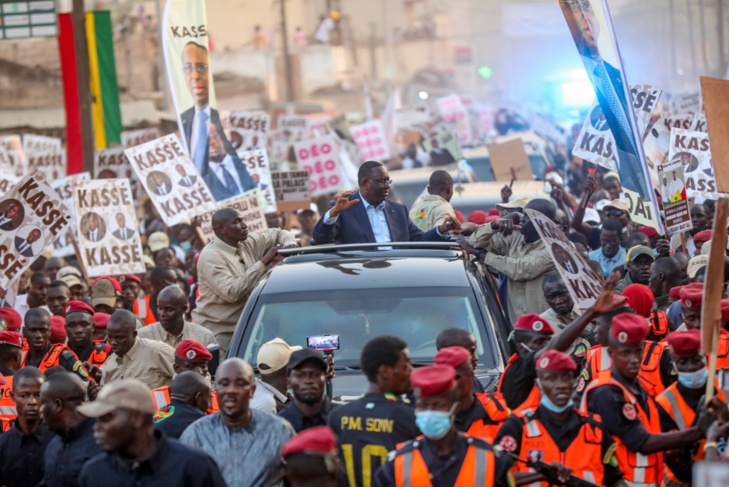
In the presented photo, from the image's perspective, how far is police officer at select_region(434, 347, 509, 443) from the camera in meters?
6.08

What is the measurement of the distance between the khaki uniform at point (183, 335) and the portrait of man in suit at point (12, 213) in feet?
8.66

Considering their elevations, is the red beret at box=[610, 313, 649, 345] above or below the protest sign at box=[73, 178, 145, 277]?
below

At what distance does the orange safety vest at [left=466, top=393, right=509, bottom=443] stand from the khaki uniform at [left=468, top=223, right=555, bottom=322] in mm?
3454

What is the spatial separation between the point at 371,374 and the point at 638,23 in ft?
318

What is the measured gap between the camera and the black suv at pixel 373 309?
25.9 ft

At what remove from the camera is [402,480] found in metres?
5.42

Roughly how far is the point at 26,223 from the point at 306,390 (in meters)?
5.98

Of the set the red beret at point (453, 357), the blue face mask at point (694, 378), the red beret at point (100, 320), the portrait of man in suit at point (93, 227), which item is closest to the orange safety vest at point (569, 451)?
the red beret at point (453, 357)

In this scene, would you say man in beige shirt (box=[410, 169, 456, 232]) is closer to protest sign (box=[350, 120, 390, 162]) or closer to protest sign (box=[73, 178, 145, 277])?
protest sign (box=[73, 178, 145, 277])

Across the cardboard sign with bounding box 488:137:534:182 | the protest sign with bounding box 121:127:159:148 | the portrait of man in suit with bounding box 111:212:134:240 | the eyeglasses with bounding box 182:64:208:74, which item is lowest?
the portrait of man in suit with bounding box 111:212:134:240

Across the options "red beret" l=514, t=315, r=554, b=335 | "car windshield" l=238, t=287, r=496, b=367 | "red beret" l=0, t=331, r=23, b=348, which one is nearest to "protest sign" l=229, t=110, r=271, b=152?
"red beret" l=0, t=331, r=23, b=348

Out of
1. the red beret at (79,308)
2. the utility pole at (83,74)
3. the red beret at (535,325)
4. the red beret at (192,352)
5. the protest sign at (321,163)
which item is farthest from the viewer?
the utility pole at (83,74)

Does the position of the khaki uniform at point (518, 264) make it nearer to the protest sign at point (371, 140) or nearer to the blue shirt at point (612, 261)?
the blue shirt at point (612, 261)

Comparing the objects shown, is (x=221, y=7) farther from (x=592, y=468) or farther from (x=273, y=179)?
(x=592, y=468)
